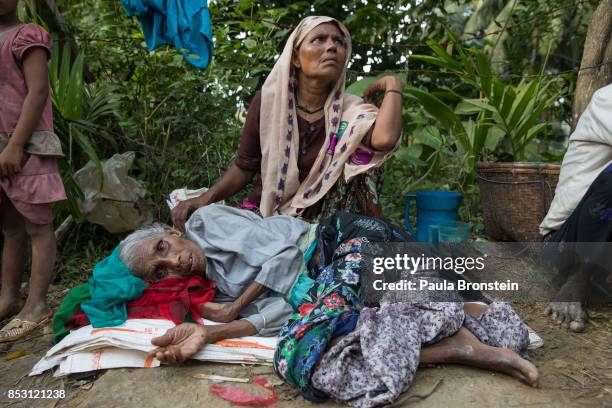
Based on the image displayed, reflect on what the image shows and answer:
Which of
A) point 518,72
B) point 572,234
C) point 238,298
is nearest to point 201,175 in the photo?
point 238,298

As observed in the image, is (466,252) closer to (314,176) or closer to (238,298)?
(314,176)

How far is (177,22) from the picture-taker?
2.74 meters

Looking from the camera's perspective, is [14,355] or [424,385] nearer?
[424,385]

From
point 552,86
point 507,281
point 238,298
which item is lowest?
point 507,281

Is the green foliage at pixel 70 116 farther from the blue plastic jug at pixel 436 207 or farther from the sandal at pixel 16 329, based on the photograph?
the blue plastic jug at pixel 436 207

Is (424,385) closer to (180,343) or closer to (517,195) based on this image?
(180,343)

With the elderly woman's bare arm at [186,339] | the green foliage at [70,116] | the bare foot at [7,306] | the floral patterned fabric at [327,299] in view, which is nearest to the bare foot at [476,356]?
the floral patterned fabric at [327,299]

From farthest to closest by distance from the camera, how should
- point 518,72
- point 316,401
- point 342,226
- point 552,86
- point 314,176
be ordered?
point 518,72 → point 552,86 → point 314,176 → point 342,226 → point 316,401

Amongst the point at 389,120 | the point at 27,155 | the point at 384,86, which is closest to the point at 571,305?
the point at 389,120

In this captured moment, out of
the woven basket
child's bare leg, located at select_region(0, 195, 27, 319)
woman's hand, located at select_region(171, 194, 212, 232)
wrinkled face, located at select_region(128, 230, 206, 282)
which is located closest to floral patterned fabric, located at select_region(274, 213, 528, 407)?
wrinkled face, located at select_region(128, 230, 206, 282)

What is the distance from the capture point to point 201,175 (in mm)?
3650

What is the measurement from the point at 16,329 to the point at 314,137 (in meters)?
1.72

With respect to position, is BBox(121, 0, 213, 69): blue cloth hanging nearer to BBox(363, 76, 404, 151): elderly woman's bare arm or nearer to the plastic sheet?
the plastic sheet

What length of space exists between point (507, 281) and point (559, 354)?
80 centimetres
